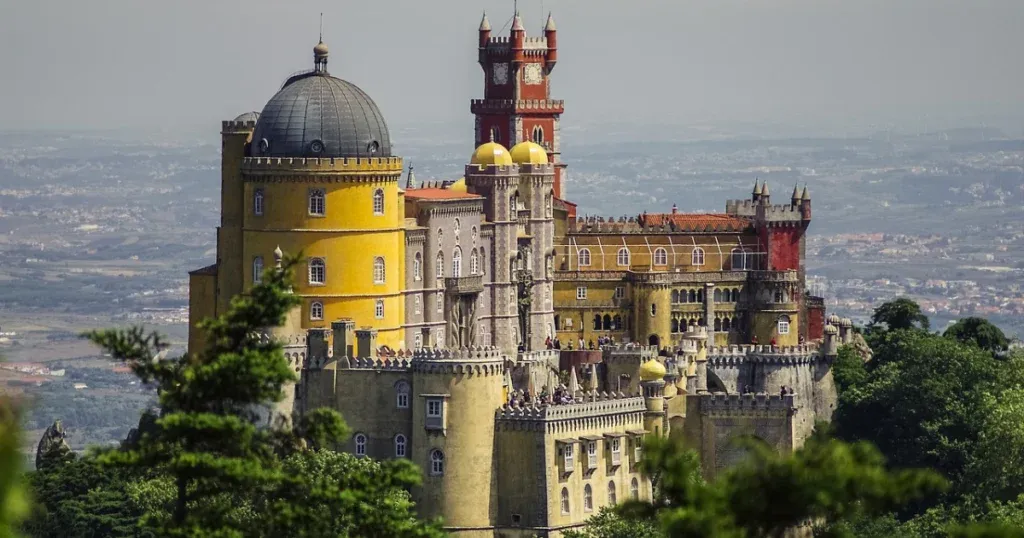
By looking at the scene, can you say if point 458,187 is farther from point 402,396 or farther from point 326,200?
point 402,396

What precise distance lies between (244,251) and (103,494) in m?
12.5

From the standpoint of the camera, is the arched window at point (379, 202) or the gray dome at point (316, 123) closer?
the gray dome at point (316, 123)

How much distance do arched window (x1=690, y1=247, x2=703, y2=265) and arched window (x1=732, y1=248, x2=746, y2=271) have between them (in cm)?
173

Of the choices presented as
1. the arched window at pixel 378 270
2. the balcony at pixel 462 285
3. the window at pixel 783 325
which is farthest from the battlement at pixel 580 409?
the window at pixel 783 325

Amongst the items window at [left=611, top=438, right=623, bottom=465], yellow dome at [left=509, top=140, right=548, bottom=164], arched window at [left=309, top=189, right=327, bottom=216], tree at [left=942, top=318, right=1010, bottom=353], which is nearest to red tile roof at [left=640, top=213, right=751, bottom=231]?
yellow dome at [left=509, top=140, right=548, bottom=164]

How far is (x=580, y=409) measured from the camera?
406 feet

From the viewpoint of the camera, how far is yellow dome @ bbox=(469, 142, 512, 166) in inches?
5561

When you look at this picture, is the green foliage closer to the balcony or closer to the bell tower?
the balcony

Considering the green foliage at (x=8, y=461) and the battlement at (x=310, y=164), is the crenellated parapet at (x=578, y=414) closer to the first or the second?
the battlement at (x=310, y=164)

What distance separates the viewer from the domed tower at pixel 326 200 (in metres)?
129

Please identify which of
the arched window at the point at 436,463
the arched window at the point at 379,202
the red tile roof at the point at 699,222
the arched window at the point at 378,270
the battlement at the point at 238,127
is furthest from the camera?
the red tile roof at the point at 699,222

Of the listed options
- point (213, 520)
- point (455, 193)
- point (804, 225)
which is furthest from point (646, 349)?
point (213, 520)

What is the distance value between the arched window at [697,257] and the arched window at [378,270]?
27.5 m

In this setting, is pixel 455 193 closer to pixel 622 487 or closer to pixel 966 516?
pixel 622 487
